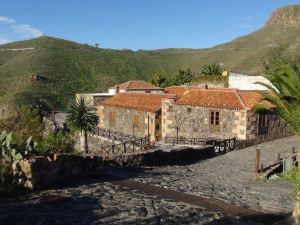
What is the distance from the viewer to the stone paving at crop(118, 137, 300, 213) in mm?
13469

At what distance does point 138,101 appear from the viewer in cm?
3825

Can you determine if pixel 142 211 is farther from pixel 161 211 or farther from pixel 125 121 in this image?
pixel 125 121

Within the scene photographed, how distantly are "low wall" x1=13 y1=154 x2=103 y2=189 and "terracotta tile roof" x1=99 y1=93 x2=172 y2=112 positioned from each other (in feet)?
66.9

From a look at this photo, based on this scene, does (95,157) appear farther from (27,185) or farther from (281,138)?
(281,138)

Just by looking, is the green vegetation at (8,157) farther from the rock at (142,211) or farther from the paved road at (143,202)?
the rock at (142,211)

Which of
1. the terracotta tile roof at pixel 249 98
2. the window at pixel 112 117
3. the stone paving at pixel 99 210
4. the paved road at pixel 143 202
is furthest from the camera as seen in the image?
the window at pixel 112 117

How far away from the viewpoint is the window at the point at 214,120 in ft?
103

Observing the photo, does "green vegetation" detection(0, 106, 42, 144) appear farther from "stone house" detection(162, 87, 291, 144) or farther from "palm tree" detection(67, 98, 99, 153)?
"stone house" detection(162, 87, 291, 144)

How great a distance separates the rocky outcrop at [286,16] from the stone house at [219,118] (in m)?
108

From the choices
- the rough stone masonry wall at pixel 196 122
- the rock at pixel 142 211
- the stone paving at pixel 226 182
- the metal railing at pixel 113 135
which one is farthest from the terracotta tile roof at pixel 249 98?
the rock at pixel 142 211

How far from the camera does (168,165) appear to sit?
A: 21156mm

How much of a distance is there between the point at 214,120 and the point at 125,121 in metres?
9.92

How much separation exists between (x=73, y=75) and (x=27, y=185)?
89.3 m

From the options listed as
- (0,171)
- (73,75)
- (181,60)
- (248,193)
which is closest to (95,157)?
(0,171)
